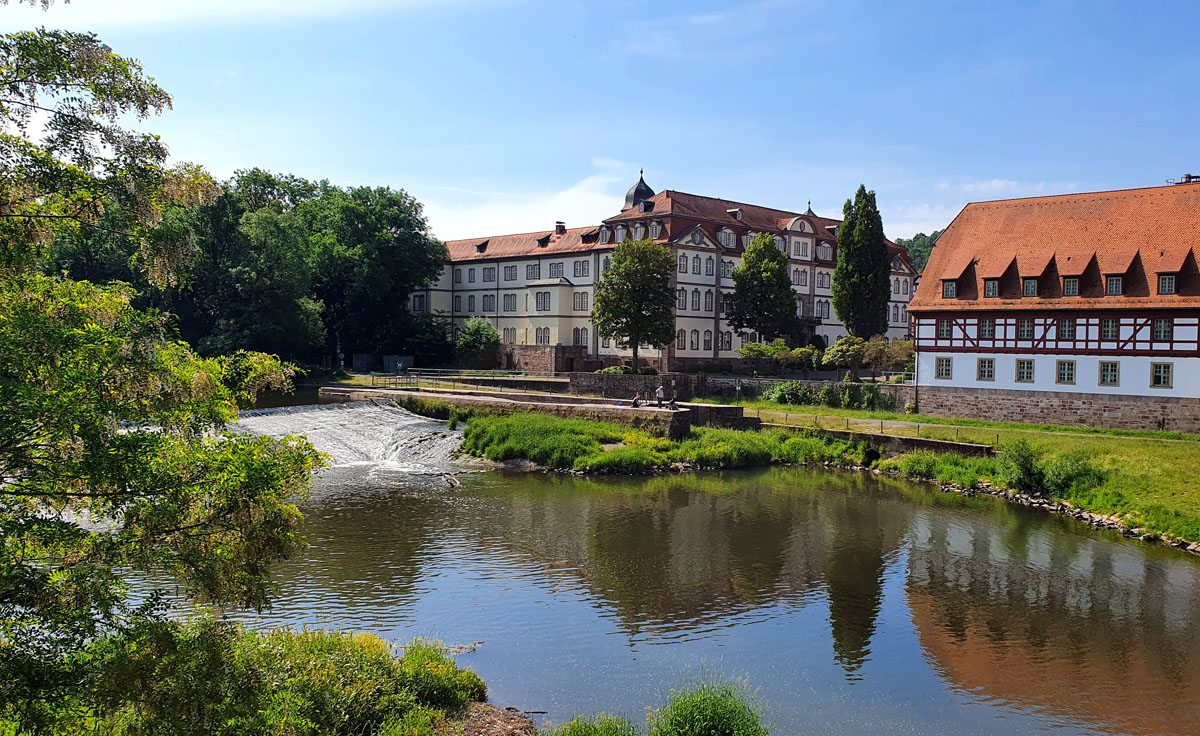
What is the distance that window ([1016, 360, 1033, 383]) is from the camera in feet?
123

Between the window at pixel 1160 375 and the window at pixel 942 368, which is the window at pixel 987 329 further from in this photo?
the window at pixel 1160 375

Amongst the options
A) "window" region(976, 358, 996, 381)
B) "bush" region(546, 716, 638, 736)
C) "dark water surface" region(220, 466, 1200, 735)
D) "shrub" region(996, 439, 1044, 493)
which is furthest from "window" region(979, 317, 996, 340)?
"bush" region(546, 716, 638, 736)

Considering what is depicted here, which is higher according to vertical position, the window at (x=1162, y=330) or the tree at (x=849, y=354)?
the window at (x=1162, y=330)

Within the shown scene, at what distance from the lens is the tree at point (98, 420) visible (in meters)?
6.92

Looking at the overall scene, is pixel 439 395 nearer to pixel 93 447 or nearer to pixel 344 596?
pixel 344 596

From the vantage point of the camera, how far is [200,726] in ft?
23.6

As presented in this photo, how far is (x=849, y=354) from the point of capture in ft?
158

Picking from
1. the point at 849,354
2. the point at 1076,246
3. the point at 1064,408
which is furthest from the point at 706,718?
the point at 849,354

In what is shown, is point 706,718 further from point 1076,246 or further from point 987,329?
point 1076,246

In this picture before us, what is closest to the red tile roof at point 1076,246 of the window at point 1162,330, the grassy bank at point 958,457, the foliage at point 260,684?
the window at point 1162,330

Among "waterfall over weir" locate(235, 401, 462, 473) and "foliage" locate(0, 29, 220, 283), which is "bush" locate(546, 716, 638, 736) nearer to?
"foliage" locate(0, 29, 220, 283)

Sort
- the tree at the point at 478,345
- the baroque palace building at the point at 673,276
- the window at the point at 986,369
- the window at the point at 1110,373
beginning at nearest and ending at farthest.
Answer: the window at the point at 1110,373, the window at the point at 986,369, the baroque palace building at the point at 673,276, the tree at the point at 478,345

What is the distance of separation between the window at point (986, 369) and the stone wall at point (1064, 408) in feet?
1.83

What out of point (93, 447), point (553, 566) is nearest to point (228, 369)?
point (93, 447)
